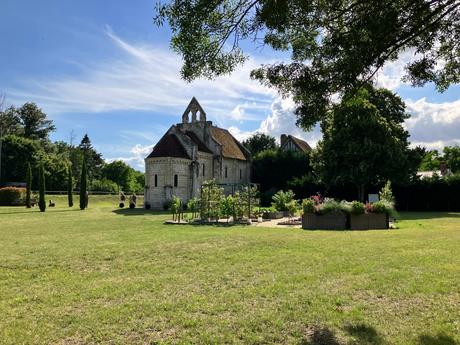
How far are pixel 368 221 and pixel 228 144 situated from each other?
3691 centimetres

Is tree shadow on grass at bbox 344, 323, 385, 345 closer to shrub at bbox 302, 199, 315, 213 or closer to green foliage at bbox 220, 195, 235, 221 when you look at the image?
shrub at bbox 302, 199, 315, 213

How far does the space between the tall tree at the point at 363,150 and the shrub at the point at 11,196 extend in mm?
29310

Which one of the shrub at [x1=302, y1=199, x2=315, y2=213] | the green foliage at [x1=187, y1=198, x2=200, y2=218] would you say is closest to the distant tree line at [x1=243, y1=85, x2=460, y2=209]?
the green foliage at [x1=187, y1=198, x2=200, y2=218]

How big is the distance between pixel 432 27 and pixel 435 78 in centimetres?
98

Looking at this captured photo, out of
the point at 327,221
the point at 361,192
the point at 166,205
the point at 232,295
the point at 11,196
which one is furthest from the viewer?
the point at 11,196

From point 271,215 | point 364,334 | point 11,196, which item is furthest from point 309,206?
point 11,196

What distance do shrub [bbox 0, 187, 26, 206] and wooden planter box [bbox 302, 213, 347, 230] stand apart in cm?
3447

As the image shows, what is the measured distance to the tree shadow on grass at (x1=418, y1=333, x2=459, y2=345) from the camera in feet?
15.2

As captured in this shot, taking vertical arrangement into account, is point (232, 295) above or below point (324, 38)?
below

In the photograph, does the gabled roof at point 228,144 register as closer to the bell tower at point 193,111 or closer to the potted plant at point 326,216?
the bell tower at point 193,111

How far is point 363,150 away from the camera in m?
35.2

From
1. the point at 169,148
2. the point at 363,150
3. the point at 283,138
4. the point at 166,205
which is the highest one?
the point at 283,138

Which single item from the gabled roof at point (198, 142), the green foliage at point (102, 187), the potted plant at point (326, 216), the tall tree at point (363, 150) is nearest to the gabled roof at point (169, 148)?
the gabled roof at point (198, 142)

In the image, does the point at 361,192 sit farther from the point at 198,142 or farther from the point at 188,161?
the point at 198,142
